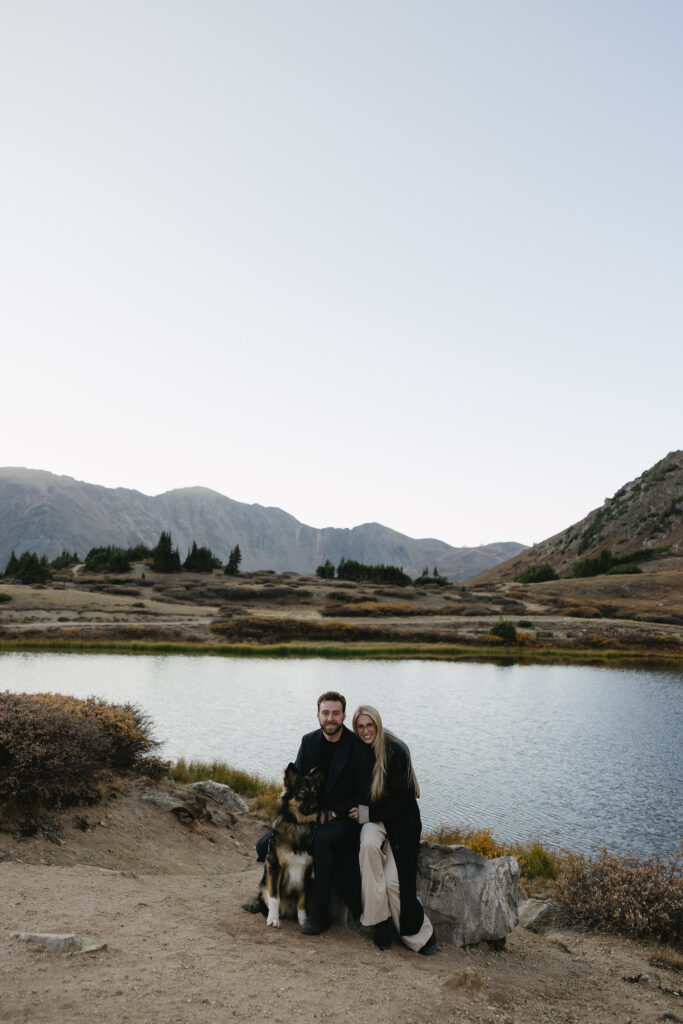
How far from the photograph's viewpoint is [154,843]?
11539 mm

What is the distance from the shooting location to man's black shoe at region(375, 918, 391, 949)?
287 inches

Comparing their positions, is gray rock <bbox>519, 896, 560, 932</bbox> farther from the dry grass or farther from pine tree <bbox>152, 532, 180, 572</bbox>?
pine tree <bbox>152, 532, 180, 572</bbox>

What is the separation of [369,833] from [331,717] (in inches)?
53.3

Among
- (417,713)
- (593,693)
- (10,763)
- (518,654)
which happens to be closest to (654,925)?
(10,763)

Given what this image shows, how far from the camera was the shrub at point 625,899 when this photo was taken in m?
9.20

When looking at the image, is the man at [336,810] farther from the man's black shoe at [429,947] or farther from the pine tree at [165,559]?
the pine tree at [165,559]

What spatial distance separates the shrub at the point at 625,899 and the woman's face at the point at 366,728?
523cm

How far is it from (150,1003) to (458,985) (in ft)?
10.3

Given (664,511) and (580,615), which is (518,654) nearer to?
(580,615)

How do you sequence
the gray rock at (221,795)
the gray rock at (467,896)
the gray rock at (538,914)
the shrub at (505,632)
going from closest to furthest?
the gray rock at (467,896) → the gray rock at (538,914) → the gray rock at (221,795) → the shrub at (505,632)

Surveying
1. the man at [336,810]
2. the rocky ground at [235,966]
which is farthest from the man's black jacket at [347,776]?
the rocky ground at [235,966]

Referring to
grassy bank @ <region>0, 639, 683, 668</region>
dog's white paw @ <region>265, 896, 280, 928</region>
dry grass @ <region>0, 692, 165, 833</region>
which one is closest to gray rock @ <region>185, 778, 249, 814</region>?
dry grass @ <region>0, 692, 165, 833</region>

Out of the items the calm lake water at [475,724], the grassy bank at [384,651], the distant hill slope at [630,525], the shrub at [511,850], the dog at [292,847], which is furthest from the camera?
the distant hill slope at [630,525]

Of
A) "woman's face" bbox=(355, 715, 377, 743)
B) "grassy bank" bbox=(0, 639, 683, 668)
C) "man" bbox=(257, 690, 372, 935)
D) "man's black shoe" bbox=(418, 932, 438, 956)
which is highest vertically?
"woman's face" bbox=(355, 715, 377, 743)
